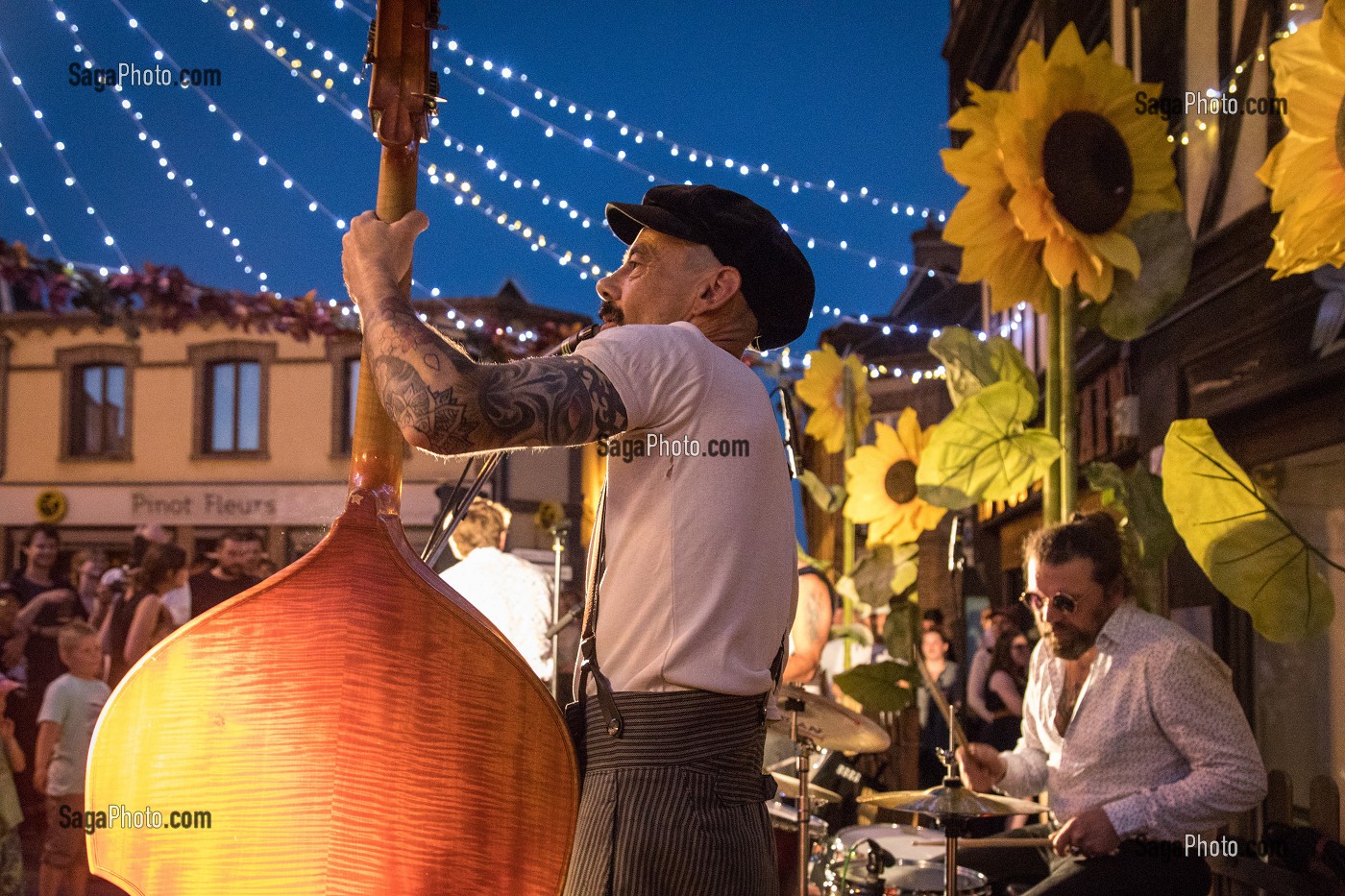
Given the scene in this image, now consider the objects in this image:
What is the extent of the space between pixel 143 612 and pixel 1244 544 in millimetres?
4912

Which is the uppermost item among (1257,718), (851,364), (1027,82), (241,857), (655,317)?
(1027,82)

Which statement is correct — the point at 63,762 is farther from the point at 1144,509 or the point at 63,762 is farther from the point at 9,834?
the point at 1144,509

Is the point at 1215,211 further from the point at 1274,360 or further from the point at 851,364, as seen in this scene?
the point at 851,364

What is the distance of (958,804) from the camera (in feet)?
11.2

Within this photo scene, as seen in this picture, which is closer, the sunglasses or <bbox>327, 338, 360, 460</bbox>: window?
the sunglasses

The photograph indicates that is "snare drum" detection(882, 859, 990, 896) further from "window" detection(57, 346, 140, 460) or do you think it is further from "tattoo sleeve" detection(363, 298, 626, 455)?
"window" detection(57, 346, 140, 460)

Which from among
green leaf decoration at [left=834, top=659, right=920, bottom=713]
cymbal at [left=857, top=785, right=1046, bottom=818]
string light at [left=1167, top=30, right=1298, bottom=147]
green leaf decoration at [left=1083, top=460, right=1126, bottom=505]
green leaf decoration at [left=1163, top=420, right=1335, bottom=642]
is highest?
string light at [left=1167, top=30, right=1298, bottom=147]

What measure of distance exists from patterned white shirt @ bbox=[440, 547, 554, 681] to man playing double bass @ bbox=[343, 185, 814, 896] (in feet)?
11.3

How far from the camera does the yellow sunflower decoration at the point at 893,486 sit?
5.27m

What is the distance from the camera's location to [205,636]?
4.30ft

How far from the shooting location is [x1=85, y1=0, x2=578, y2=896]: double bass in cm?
128

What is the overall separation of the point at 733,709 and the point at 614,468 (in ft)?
1.11

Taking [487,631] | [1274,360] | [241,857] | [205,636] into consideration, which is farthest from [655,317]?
[1274,360]

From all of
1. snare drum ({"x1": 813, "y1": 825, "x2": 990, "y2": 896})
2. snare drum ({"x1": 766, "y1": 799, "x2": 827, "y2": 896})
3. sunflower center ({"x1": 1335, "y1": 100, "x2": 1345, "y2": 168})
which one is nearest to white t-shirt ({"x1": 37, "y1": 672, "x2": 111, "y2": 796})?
snare drum ({"x1": 766, "y1": 799, "x2": 827, "y2": 896})
